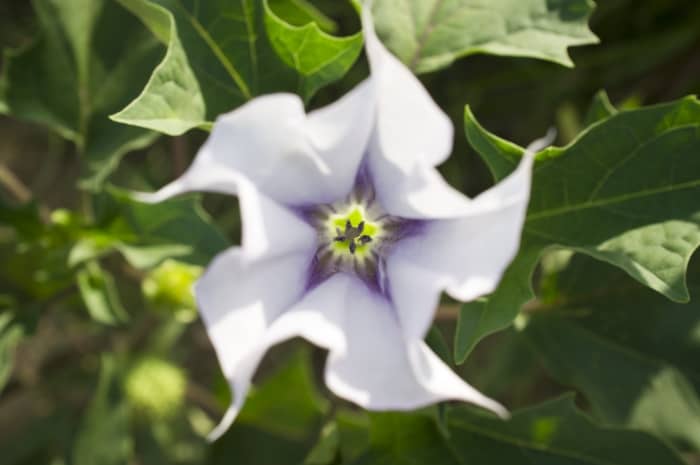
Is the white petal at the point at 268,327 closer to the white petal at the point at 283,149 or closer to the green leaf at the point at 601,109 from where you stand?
the white petal at the point at 283,149

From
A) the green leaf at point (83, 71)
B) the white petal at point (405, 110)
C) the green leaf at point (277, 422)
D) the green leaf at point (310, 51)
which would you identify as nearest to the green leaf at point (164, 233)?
the green leaf at point (83, 71)

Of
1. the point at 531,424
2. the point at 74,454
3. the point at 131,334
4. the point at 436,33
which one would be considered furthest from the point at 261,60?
the point at 131,334

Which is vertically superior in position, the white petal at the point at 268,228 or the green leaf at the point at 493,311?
the white petal at the point at 268,228

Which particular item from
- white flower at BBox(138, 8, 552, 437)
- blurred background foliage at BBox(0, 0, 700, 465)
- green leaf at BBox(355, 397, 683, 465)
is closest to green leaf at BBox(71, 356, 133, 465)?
blurred background foliage at BBox(0, 0, 700, 465)

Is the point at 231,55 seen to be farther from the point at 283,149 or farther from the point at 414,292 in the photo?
the point at 414,292

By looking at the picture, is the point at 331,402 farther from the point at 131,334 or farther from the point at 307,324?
the point at 307,324
